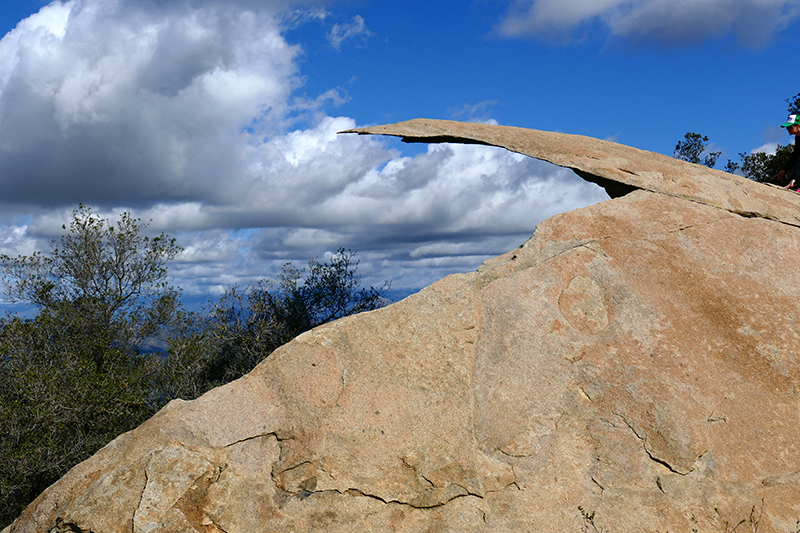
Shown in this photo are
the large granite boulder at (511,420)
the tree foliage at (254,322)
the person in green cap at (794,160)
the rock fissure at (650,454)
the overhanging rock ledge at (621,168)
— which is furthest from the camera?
the tree foliage at (254,322)

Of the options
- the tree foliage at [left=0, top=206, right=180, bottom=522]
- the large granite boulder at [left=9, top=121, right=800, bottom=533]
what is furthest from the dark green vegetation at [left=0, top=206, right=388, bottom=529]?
the large granite boulder at [left=9, top=121, right=800, bottom=533]

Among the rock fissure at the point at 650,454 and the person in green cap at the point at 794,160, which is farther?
the person in green cap at the point at 794,160

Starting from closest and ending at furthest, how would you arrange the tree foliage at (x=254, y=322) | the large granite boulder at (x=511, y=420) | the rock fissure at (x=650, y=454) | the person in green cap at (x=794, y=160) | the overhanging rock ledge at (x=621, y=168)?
1. the large granite boulder at (x=511, y=420)
2. the rock fissure at (x=650, y=454)
3. the overhanging rock ledge at (x=621, y=168)
4. the person in green cap at (x=794, y=160)
5. the tree foliage at (x=254, y=322)

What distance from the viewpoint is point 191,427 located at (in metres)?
4.27

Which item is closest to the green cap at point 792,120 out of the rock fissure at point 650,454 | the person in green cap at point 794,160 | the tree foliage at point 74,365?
the person in green cap at point 794,160

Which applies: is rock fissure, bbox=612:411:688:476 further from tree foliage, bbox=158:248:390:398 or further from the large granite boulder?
tree foliage, bbox=158:248:390:398

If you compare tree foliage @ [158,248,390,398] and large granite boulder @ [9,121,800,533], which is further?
tree foliage @ [158,248,390,398]

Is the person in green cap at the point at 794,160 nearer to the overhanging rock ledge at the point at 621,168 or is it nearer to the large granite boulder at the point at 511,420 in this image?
the overhanging rock ledge at the point at 621,168

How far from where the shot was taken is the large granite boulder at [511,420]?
3.89 m

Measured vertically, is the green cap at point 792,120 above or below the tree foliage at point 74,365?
above

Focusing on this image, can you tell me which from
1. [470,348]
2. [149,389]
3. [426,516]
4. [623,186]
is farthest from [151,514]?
[149,389]

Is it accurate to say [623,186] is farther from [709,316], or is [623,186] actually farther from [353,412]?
[353,412]

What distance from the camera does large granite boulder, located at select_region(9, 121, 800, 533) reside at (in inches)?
153

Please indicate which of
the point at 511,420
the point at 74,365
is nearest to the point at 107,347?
the point at 74,365
